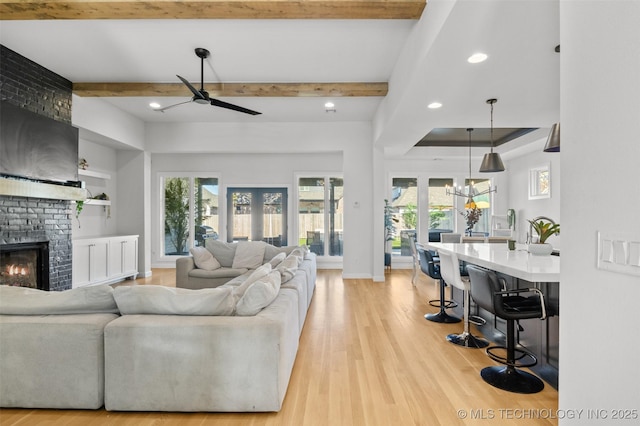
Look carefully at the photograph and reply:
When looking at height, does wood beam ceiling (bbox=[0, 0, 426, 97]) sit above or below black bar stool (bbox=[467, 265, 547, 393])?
above

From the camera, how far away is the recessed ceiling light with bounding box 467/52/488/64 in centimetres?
287

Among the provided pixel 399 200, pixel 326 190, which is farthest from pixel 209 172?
pixel 399 200

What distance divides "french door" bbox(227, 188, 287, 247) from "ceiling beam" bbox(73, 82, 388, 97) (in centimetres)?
327

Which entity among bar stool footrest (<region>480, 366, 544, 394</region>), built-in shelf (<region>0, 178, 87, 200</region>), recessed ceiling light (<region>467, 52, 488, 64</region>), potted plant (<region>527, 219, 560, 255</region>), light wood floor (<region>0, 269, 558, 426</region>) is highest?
recessed ceiling light (<region>467, 52, 488, 64</region>)

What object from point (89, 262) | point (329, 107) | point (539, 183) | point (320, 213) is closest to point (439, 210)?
point (539, 183)

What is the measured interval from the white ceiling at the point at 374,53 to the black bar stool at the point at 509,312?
70.3 inches

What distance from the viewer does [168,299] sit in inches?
87.4

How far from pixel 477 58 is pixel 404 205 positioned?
18.5ft

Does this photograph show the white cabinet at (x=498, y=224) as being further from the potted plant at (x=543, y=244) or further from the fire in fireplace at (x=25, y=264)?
the fire in fireplace at (x=25, y=264)

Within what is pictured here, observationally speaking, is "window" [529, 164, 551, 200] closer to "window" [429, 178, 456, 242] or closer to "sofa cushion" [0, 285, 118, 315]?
"window" [429, 178, 456, 242]

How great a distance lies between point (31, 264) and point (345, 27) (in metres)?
4.79

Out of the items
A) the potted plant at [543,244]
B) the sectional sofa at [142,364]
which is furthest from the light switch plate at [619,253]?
the potted plant at [543,244]

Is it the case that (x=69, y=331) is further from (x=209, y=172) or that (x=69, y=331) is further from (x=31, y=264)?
(x=209, y=172)

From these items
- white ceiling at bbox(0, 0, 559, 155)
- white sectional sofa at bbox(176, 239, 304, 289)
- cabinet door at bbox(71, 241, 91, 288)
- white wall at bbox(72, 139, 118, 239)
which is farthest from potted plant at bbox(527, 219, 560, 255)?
white wall at bbox(72, 139, 118, 239)
